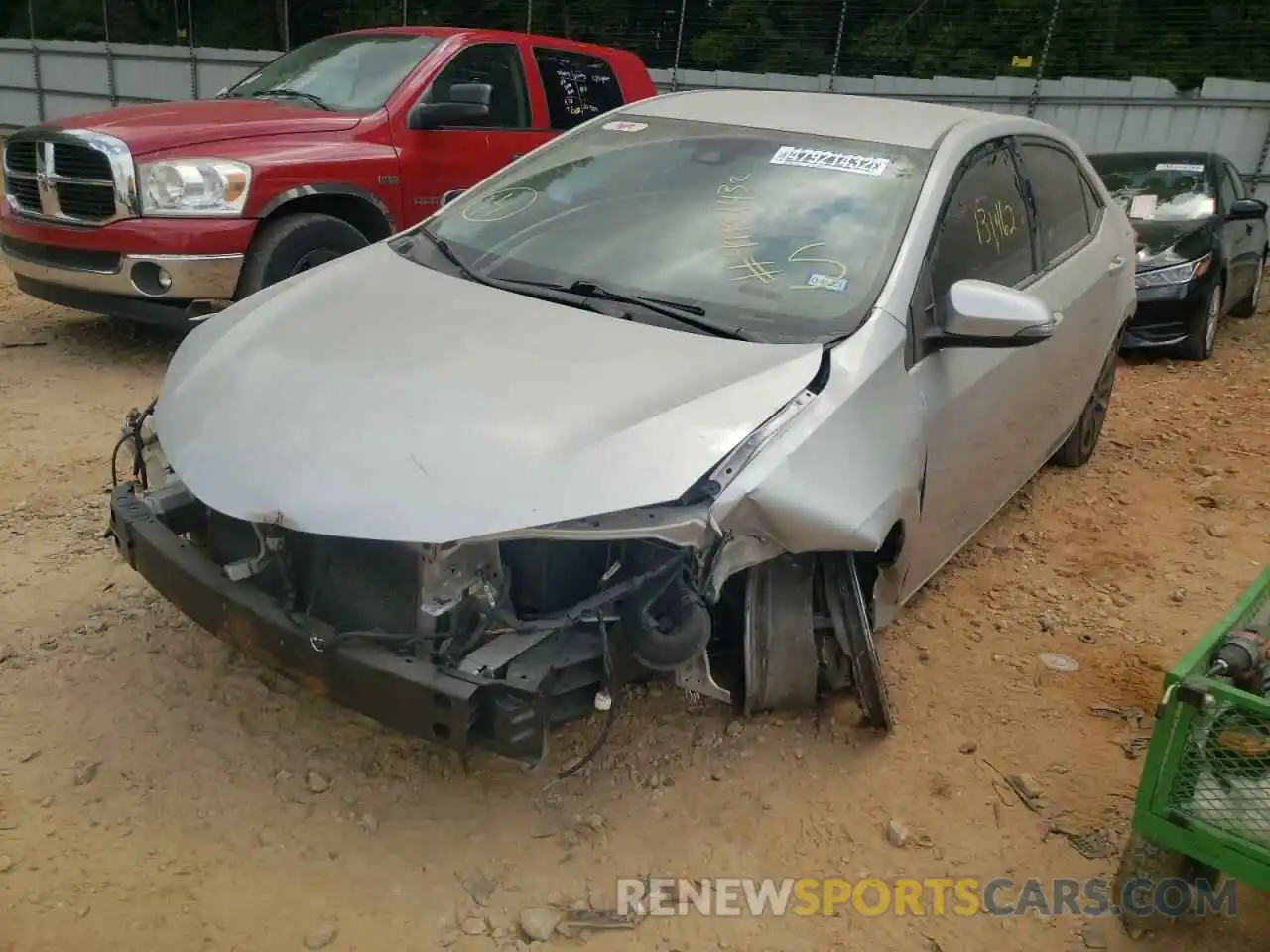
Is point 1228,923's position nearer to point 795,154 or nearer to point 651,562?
point 651,562

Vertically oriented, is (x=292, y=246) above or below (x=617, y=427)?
below

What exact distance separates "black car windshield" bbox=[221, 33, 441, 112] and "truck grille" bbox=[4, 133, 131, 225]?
1.28m

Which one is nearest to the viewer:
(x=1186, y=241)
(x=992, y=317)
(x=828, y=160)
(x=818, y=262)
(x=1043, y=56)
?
(x=992, y=317)

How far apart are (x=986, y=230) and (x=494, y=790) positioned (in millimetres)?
2448

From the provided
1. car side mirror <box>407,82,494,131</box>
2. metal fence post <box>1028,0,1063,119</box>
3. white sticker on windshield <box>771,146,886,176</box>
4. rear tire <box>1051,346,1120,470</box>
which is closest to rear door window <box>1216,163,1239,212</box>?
rear tire <box>1051,346,1120,470</box>

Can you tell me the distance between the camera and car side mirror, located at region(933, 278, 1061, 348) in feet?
9.66

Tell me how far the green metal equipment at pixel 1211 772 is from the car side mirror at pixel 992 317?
1.00m

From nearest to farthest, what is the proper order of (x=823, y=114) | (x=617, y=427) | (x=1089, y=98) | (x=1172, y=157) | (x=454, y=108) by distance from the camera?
(x=617, y=427)
(x=823, y=114)
(x=454, y=108)
(x=1172, y=157)
(x=1089, y=98)

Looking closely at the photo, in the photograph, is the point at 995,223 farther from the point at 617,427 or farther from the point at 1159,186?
the point at 1159,186

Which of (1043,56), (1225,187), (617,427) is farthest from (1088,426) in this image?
(1043,56)

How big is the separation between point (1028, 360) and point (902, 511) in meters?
1.22

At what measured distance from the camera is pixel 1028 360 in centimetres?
379

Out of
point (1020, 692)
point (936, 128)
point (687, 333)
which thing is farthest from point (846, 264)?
point (1020, 692)

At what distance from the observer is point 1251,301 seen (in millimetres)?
9125
